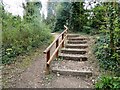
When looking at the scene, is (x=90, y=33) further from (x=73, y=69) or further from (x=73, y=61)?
(x=73, y=69)

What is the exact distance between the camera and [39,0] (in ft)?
50.2

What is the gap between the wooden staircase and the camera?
6.47m

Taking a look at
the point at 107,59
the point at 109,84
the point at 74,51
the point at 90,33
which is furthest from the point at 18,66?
the point at 90,33

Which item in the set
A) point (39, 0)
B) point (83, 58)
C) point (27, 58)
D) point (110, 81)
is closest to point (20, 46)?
point (27, 58)

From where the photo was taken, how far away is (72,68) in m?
6.98

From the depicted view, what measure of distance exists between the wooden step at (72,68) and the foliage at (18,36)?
6.44ft

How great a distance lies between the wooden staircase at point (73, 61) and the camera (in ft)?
21.2

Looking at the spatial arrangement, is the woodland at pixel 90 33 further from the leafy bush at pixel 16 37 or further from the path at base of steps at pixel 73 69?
the path at base of steps at pixel 73 69

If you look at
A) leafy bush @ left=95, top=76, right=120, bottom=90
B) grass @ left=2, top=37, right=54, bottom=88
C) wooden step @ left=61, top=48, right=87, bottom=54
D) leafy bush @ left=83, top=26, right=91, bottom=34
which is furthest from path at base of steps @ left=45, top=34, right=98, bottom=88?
leafy bush @ left=83, top=26, right=91, bottom=34

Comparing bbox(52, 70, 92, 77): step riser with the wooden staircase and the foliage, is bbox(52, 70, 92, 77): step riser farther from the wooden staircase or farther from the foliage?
the foliage

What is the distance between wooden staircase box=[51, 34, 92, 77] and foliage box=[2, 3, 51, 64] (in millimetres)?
1635

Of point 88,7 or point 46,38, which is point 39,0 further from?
point 46,38

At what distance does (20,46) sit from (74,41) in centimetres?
328

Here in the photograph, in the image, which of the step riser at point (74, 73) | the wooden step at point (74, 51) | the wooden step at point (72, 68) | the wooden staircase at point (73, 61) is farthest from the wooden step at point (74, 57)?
the step riser at point (74, 73)
